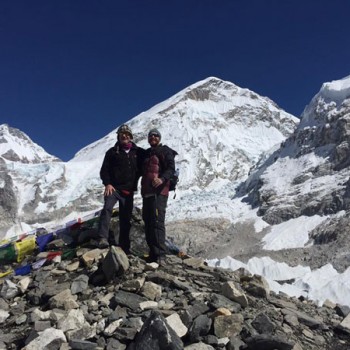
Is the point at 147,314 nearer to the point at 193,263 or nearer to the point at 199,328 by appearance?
the point at 199,328

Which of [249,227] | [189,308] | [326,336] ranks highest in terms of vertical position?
[249,227]

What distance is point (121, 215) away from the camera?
6863 mm

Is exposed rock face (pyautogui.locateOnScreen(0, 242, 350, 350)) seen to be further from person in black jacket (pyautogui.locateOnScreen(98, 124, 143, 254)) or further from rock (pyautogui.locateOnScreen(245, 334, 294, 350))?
person in black jacket (pyautogui.locateOnScreen(98, 124, 143, 254))

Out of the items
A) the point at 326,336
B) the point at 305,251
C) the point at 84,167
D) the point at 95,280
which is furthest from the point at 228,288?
the point at 84,167

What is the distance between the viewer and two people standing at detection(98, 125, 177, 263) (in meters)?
6.47

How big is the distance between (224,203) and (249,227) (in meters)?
16.8

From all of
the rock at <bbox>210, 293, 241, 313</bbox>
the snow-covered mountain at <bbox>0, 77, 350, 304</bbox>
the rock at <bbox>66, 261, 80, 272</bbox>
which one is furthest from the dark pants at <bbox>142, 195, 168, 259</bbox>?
the snow-covered mountain at <bbox>0, 77, 350, 304</bbox>

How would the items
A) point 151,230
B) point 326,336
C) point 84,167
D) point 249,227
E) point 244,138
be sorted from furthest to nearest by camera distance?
1. point 244,138
2. point 84,167
3. point 249,227
4. point 151,230
5. point 326,336

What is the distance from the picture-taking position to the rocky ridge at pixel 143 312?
13.6ft

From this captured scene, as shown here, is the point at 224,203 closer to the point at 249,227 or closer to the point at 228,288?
the point at 249,227

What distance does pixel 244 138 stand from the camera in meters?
182

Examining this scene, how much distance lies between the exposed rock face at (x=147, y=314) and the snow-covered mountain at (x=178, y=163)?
394ft

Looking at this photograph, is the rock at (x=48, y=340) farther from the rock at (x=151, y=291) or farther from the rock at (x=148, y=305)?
the rock at (x=151, y=291)

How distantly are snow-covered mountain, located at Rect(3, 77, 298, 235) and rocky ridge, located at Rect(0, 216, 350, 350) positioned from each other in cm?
12012
